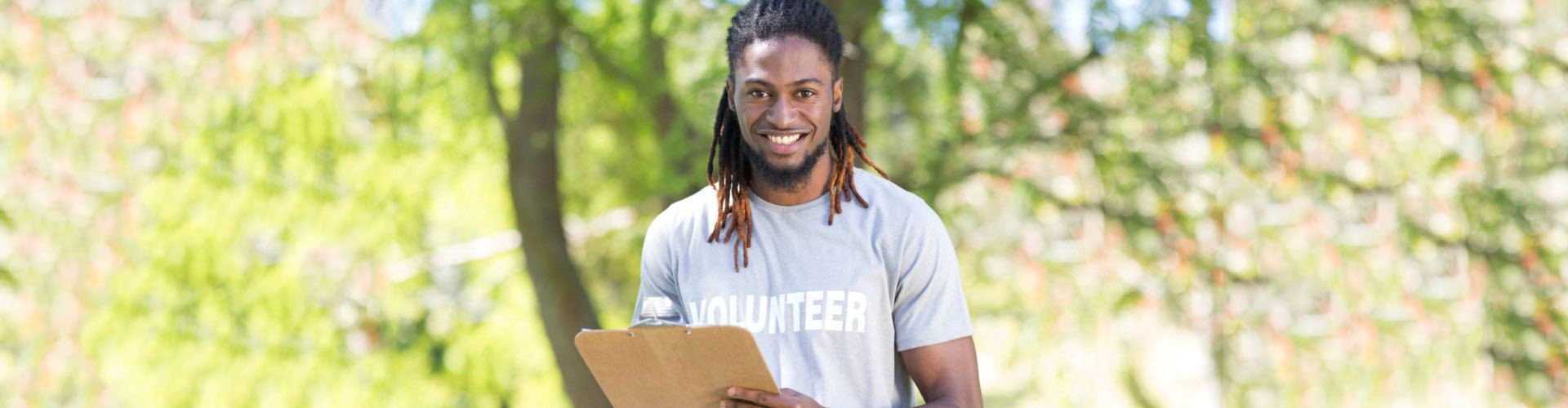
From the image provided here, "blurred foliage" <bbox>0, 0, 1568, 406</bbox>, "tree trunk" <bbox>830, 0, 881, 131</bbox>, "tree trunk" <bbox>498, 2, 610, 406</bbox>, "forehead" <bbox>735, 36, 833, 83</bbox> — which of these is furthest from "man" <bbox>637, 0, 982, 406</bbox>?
"tree trunk" <bbox>498, 2, 610, 406</bbox>

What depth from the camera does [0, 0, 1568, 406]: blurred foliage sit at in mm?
4938

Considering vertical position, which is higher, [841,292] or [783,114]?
[783,114]

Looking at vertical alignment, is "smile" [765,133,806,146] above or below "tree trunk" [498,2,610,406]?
above

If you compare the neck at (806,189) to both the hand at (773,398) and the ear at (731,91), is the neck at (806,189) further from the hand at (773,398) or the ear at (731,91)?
the hand at (773,398)

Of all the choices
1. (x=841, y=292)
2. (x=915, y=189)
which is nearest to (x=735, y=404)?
(x=841, y=292)

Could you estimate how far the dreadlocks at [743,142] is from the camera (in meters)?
1.80

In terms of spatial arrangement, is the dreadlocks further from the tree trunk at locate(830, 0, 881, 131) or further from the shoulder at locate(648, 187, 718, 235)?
the tree trunk at locate(830, 0, 881, 131)

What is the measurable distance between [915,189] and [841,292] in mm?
3028

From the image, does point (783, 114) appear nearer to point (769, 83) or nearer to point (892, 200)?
point (769, 83)

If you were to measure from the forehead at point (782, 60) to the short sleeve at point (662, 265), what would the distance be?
0.32m

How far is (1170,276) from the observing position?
5203 millimetres

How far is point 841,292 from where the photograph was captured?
182 centimetres

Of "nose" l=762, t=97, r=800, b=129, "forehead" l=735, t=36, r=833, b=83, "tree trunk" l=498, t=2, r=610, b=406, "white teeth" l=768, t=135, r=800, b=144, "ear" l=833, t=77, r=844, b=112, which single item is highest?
"forehead" l=735, t=36, r=833, b=83

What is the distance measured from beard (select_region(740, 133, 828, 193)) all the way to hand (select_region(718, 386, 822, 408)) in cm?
31
